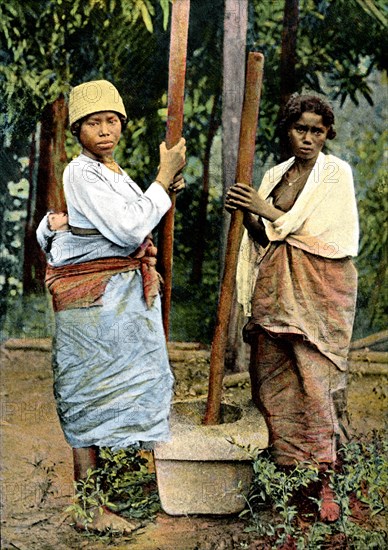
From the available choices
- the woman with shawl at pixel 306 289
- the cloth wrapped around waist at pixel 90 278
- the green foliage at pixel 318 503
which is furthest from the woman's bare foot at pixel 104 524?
the cloth wrapped around waist at pixel 90 278

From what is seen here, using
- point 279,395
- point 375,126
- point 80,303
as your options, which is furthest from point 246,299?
point 375,126

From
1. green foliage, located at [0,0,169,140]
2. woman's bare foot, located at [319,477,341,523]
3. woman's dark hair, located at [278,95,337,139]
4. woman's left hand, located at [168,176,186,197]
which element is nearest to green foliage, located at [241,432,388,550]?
woman's bare foot, located at [319,477,341,523]

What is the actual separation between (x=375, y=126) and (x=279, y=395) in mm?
1322

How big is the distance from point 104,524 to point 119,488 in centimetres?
25

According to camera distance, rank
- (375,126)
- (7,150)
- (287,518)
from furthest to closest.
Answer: (375,126) < (7,150) < (287,518)

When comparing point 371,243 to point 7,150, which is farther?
point 371,243

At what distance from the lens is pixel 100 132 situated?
332 centimetres

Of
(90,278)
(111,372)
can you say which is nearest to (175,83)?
(90,278)

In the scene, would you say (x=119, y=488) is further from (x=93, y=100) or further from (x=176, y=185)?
(x=93, y=100)

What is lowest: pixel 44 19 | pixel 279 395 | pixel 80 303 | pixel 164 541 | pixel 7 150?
pixel 164 541

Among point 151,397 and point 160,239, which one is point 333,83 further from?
point 151,397

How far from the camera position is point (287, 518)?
3311mm

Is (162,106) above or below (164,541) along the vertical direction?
above

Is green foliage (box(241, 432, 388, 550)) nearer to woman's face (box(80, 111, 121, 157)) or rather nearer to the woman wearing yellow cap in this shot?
the woman wearing yellow cap
